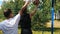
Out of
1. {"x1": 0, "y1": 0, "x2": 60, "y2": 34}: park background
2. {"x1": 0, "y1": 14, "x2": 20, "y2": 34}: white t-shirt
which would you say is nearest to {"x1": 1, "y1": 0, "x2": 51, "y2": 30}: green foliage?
{"x1": 0, "y1": 0, "x2": 60, "y2": 34}: park background

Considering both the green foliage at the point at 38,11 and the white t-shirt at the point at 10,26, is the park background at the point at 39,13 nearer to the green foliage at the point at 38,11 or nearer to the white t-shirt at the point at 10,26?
the green foliage at the point at 38,11

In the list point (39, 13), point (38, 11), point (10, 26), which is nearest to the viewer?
point (10, 26)

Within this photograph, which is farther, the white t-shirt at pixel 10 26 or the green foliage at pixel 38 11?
the green foliage at pixel 38 11

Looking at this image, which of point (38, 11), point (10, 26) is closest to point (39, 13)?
point (38, 11)

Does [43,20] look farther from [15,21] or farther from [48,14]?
[15,21]

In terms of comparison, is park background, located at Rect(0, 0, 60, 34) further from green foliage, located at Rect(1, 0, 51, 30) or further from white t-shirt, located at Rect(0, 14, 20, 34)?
white t-shirt, located at Rect(0, 14, 20, 34)

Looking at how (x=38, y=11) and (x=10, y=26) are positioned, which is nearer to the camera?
(x=10, y=26)

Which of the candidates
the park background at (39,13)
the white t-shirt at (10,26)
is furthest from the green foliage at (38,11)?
the white t-shirt at (10,26)

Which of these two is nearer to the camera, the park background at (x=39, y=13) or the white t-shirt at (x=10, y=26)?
the white t-shirt at (x=10, y=26)

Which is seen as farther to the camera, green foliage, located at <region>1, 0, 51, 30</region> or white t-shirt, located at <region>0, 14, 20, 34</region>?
green foliage, located at <region>1, 0, 51, 30</region>

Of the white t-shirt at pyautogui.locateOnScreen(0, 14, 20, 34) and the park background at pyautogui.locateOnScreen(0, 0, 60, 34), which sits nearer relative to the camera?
the white t-shirt at pyautogui.locateOnScreen(0, 14, 20, 34)

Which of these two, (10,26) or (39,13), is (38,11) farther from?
(10,26)

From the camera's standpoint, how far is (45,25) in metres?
5.51

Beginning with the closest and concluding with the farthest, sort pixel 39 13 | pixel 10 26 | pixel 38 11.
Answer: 1. pixel 10 26
2. pixel 38 11
3. pixel 39 13
